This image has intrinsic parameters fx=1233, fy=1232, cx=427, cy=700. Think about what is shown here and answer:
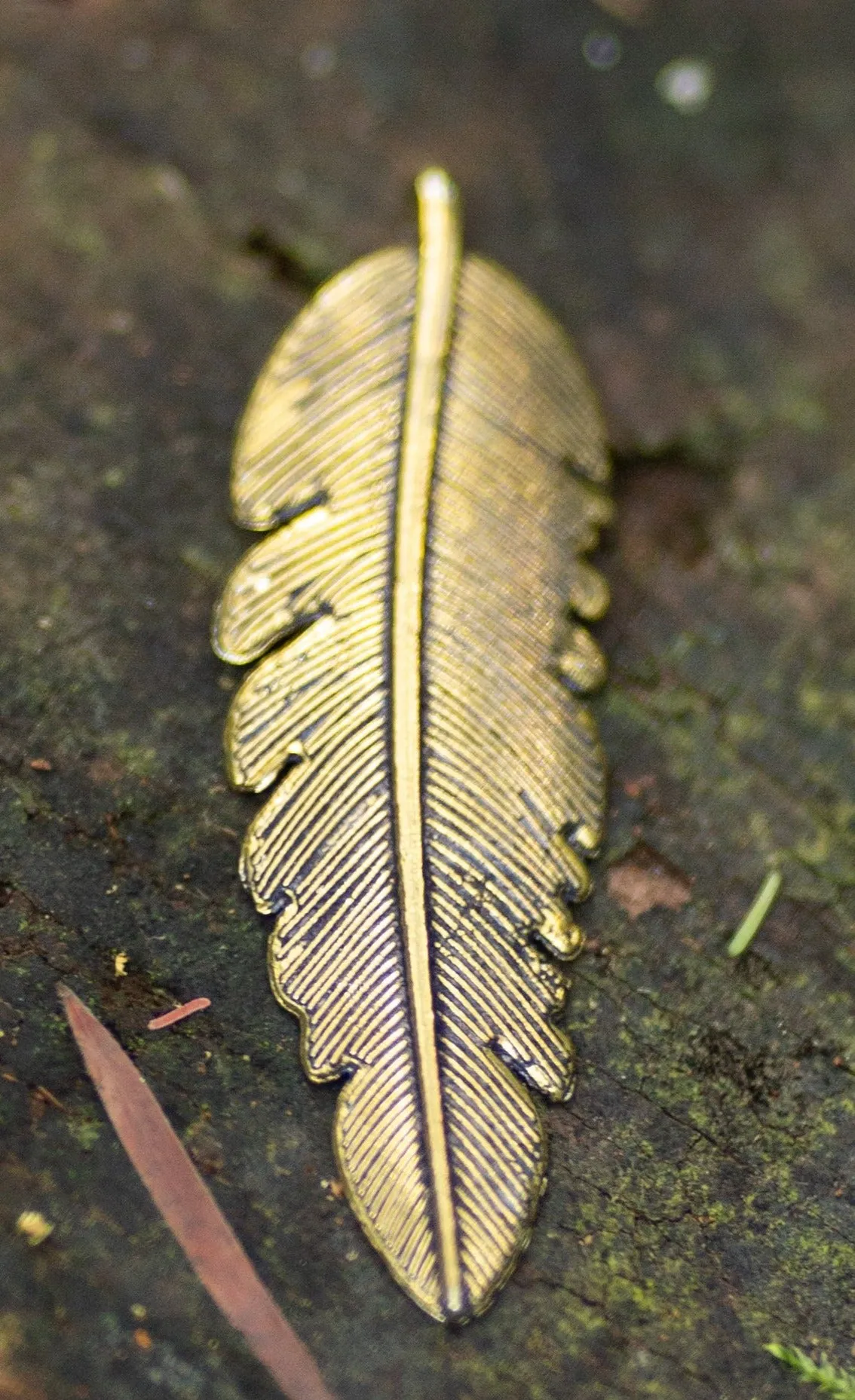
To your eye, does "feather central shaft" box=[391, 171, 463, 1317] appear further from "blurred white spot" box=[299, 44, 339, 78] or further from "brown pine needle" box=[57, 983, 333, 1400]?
"blurred white spot" box=[299, 44, 339, 78]

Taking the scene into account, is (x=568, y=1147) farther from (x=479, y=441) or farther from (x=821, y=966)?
(x=479, y=441)

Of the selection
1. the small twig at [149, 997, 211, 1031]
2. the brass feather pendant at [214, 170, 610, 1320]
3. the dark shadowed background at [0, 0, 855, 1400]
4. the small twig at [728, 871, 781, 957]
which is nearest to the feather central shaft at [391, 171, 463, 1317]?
the brass feather pendant at [214, 170, 610, 1320]

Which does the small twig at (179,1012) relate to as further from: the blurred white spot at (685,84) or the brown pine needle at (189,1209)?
the blurred white spot at (685,84)

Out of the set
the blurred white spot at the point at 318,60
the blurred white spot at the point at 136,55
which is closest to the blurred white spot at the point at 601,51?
the blurred white spot at the point at 318,60

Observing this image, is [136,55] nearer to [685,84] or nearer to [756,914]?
[685,84]

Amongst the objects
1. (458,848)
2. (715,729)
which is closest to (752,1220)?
(458,848)
